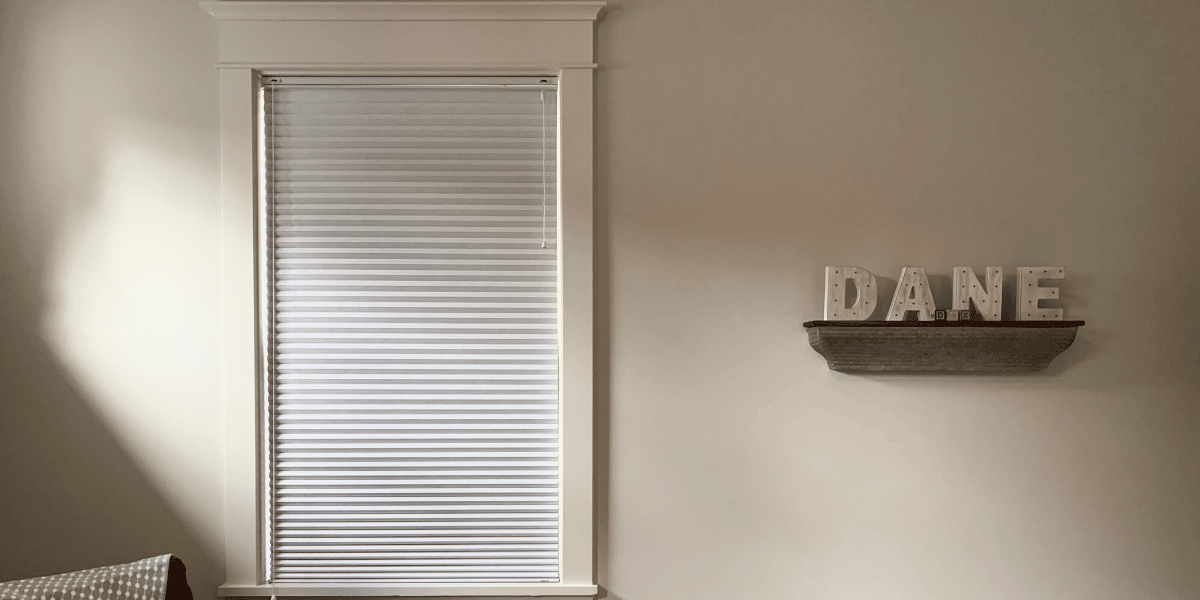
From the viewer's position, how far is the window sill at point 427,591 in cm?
201

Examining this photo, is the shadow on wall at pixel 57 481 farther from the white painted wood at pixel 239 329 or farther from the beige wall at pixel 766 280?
the white painted wood at pixel 239 329

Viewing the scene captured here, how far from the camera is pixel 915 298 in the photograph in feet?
6.48

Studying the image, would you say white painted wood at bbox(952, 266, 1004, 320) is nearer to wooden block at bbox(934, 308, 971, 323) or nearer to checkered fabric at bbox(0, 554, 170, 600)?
wooden block at bbox(934, 308, 971, 323)

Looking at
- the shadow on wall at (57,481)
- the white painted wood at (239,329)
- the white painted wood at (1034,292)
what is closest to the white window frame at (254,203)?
the white painted wood at (239,329)

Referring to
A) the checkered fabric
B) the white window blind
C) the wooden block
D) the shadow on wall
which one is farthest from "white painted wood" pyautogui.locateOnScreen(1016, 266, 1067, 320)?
the shadow on wall

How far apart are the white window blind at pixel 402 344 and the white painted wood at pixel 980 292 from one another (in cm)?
110

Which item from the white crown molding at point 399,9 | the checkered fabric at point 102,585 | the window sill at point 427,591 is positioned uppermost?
the white crown molding at point 399,9

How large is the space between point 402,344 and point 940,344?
1.47m

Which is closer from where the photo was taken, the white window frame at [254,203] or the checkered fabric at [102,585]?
the checkered fabric at [102,585]

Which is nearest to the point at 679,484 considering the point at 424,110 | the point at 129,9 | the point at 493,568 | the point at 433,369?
the point at 493,568

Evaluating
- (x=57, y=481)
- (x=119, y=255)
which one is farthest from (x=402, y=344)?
(x=57, y=481)

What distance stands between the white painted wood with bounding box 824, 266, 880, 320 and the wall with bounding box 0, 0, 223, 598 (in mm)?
1688

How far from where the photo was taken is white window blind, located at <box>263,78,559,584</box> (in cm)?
204

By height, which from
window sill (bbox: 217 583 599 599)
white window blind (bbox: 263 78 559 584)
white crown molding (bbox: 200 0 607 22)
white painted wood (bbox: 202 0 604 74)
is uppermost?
white crown molding (bbox: 200 0 607 22)
